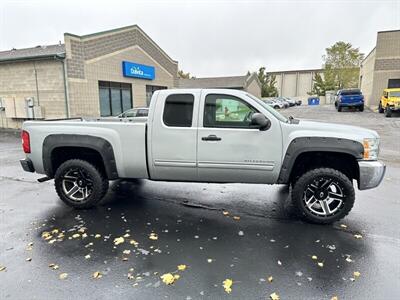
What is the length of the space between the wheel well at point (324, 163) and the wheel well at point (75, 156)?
3.20 meters

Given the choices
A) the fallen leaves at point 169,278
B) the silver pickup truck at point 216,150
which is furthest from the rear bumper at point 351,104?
the fallen leaves at point 169,278

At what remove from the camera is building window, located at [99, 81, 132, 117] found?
1797 cm

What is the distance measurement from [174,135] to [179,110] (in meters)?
0.41

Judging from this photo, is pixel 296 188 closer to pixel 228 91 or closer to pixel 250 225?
pixel 250 225

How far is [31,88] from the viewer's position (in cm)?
1641

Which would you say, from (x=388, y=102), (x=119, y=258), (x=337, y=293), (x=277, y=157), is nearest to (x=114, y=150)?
(x=119, y=258)

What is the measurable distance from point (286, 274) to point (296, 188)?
1524mm

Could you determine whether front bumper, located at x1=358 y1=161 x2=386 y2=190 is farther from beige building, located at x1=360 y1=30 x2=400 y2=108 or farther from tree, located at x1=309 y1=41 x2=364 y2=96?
tree, located at x1=309 y1=41 x2=364 y2=96

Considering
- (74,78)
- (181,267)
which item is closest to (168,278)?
(181,267)

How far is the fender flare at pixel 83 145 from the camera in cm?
468

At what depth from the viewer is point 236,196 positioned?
559 centimetres

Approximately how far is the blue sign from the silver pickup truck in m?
15.3

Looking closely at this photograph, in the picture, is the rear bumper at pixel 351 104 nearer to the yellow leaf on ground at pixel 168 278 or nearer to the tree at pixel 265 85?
Answer: the yellow leaf on ground at pixel 168 278

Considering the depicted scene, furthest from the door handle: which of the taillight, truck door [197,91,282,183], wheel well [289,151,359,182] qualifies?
the taillight
